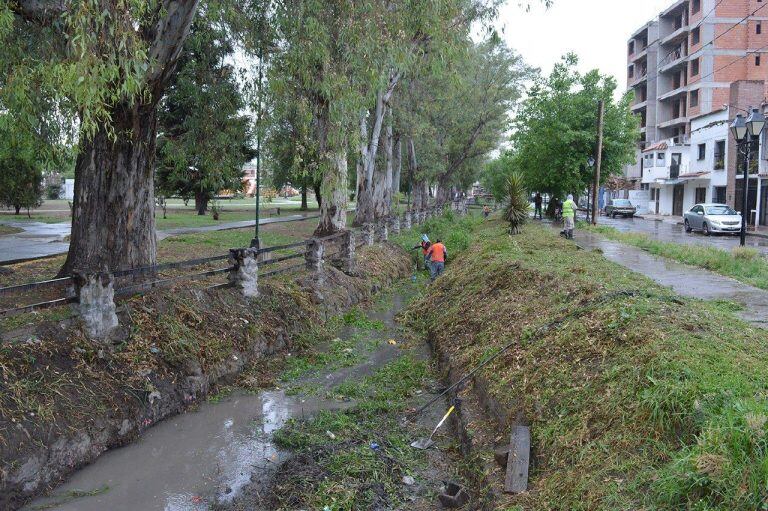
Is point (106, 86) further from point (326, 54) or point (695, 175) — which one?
point (695, 175)

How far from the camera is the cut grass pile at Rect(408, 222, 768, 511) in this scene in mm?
3969

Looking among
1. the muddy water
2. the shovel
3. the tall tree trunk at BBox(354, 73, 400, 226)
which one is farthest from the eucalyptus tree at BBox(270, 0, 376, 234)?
the tall tree trunk at BBox(354, 73, 400, 226)

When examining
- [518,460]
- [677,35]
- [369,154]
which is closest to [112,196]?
[518,460]

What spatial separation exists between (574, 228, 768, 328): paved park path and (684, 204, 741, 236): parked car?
13.8m

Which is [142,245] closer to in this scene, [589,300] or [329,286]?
[329,286]

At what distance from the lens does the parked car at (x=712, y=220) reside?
98.1ft

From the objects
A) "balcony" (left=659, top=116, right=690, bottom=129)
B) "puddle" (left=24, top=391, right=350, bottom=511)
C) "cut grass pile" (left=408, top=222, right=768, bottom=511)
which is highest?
"balcony" (left=659, top=116, right=690, bottom=129)

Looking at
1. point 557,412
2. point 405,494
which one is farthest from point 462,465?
point 557,412

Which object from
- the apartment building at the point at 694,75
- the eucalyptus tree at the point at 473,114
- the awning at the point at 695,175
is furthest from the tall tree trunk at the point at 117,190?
the awning at the point at 695,175

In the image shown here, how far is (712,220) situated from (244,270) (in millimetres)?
26184

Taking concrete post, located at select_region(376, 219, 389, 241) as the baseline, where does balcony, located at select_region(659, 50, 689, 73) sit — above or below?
above

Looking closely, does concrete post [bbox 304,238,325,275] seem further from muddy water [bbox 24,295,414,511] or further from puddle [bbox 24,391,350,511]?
puddle [bbox 24,391,350,511]

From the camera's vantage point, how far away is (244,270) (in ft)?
37.4

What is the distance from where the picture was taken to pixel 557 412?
598 centimetres
